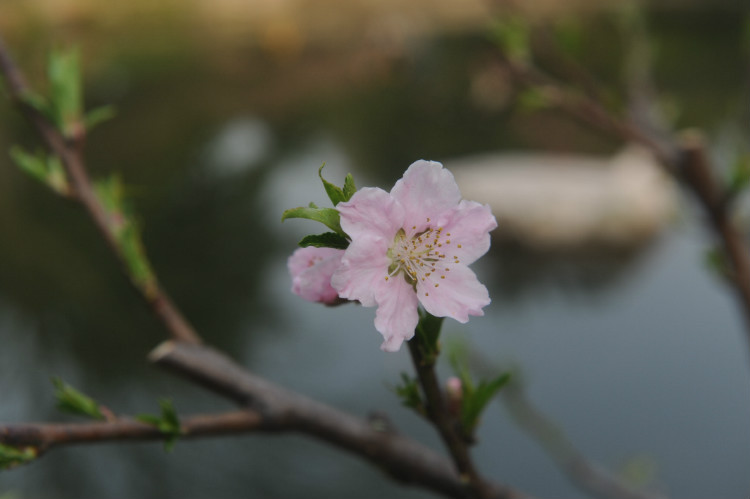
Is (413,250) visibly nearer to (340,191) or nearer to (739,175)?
(340,191)

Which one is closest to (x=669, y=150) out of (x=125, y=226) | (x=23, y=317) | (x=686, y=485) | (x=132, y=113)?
(x=125, y=226)

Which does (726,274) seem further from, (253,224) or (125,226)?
(253,224)

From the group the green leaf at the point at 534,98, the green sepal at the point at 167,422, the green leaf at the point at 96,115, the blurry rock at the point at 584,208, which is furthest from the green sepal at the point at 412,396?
the blurry rock at the point at 584,208

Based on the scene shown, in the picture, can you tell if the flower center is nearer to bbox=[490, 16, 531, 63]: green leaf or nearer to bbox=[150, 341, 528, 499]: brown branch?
bbox=[150, 341, 528, 499]: brown branch

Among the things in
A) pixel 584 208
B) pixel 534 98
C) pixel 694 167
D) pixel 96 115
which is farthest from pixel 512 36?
pixel 584 208

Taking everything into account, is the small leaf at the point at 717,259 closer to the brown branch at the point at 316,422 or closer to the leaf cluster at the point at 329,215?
the brown branch at the point at 316,422
